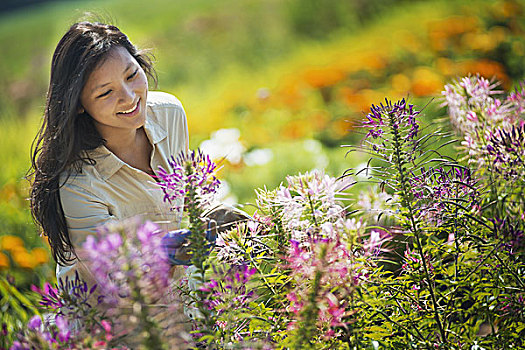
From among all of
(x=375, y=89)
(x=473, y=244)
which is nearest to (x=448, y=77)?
(x=375, y=89)

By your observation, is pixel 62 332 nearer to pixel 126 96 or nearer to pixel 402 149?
pixel 402 149

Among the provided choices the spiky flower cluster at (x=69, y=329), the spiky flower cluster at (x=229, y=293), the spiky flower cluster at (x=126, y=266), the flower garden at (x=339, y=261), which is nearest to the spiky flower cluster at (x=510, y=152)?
the flower garden at (x=339, y=261)

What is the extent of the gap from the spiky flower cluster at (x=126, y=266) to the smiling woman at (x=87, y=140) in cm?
75

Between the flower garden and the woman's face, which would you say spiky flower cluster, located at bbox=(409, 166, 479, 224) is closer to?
the flower garden

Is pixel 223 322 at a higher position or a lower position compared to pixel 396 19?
lower

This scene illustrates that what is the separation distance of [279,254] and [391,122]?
35 centimetres

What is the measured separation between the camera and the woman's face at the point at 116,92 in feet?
5.45

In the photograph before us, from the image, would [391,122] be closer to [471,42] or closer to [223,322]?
[223,322]

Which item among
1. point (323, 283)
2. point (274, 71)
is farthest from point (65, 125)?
point (274, 71)

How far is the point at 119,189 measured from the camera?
73.3 inches

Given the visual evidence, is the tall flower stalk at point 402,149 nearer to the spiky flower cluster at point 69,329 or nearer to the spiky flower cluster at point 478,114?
the spiky flower cluster at point 478,114

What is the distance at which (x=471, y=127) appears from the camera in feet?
4.63

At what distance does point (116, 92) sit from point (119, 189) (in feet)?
1.19

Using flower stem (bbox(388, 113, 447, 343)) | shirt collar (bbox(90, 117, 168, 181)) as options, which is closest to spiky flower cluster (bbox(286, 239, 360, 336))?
flower stem (bbox(388, 113, 447, 343))
